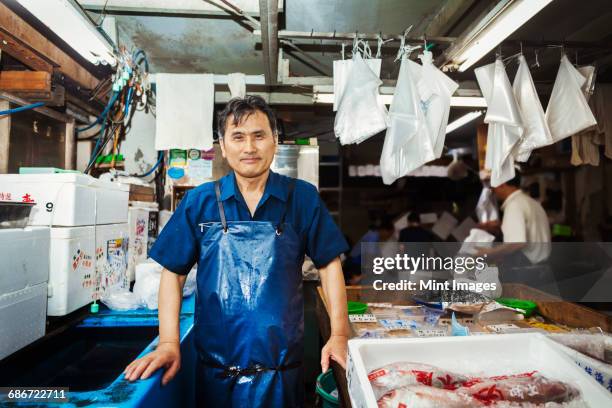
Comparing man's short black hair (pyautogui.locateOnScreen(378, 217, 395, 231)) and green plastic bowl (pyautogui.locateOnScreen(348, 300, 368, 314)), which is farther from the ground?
man's short black hair (pyautogui.locateOnScreen(378, 217, 395, 231))

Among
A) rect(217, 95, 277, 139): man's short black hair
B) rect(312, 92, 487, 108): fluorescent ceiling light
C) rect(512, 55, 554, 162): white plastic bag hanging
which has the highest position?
rect(312, 92, 487, 108): fluorescent ceiling light

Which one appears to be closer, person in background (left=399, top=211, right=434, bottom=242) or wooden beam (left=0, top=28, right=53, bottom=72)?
wooden beam (left=0, top=28, right=53, bottom=72)

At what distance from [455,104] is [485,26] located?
137 centimetres

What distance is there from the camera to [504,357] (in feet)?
4.09

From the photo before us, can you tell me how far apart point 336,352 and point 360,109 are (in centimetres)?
181

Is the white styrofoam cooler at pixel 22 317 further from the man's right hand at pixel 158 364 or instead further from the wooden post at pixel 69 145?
the wooden post at pixel 69 145

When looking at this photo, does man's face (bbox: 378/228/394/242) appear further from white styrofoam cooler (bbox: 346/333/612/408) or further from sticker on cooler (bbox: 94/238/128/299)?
white styrofoam cooler (bbox: 346/333/612/408)

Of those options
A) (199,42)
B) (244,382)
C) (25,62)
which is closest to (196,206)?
(244,382)

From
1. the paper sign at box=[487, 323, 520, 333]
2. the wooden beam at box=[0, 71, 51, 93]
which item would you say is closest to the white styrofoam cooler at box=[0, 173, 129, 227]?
the wooden beam at box=[0, 71, 51, 93]

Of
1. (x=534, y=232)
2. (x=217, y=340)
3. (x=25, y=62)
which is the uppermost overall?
(x=25, y=62)

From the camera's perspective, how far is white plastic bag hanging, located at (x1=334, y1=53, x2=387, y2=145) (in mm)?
2609

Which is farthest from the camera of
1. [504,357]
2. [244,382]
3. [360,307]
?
[360,307]

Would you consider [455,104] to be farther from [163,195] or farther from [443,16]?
[163,195]

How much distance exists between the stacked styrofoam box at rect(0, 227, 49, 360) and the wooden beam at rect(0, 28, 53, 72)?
1.37 meters
